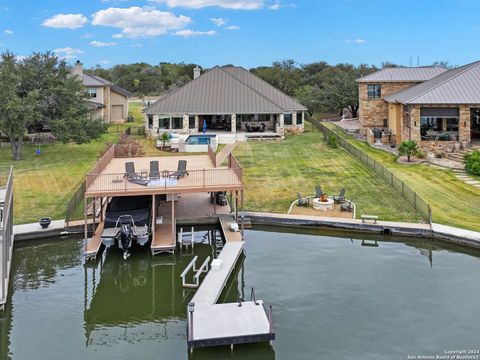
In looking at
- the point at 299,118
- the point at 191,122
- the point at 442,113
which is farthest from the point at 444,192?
the point at 191,122

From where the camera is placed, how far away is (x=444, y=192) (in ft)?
87.2

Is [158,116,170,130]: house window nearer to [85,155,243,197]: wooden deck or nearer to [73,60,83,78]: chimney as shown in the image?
[73,60,83,78]: chimney

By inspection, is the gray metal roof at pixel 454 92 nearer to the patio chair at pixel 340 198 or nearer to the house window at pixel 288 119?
the house window at pixel 288 119

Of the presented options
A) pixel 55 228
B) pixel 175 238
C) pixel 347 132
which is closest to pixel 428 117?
pixel 347 132

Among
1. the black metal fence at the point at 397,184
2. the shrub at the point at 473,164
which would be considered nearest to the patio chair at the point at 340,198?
the black metal fence at the point at 397,184

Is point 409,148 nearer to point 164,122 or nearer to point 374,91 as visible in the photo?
point 374,91

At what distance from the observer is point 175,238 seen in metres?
20.7

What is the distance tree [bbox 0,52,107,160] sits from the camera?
34.9 m

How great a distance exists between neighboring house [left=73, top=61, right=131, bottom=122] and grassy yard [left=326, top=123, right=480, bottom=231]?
110 ft

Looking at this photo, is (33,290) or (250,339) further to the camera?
(33,290)

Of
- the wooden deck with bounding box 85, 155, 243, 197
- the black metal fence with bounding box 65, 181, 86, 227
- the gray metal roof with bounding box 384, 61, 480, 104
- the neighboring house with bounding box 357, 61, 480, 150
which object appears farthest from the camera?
the neighboring house with bounding box 357, 61, 480, 150

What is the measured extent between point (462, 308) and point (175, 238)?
10819 millimetres

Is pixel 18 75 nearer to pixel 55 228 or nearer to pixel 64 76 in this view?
pixel 64 76

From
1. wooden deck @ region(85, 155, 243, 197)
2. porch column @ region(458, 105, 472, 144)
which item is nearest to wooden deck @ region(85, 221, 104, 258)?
wooden deck @ region(85, 155, 243, 197)
